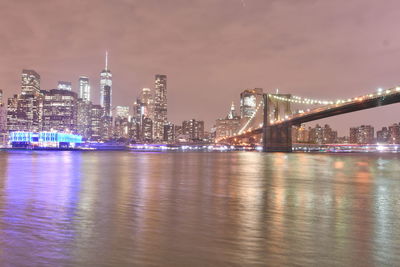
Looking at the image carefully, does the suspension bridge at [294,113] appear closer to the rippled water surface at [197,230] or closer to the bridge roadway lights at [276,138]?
the bridge roadway lights at [276,138]

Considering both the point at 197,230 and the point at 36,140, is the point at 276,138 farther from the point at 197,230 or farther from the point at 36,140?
the point at 36,140

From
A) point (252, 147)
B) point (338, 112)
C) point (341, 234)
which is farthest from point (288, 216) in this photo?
point (252, 147)

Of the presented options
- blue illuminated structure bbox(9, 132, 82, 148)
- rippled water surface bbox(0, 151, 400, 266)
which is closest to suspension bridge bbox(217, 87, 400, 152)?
rippled water surface bbox(0, 151, 400, 266)

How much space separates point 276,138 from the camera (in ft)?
328

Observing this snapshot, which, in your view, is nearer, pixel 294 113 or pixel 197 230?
pixel 197 230

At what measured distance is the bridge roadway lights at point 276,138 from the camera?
98875 mm

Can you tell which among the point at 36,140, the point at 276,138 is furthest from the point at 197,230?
the point at 36,140

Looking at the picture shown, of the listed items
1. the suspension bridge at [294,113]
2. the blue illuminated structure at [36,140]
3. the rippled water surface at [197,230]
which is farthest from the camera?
the blue illuminated structure at [36,140]

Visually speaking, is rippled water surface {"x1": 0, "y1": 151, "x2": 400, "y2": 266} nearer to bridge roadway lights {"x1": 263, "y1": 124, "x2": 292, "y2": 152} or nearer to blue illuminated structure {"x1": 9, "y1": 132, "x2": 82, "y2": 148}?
bridge roadway lights {"x1": 263, "y1": 124, "x2": 292, "y2": 152}

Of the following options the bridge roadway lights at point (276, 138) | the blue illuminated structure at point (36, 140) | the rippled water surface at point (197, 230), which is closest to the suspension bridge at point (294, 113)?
the bridge roadway lights at point (276, 138)

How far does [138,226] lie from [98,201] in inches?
222

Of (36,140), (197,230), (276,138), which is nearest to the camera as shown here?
(197,230)

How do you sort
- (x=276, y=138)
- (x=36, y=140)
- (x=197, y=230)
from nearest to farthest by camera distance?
1. (x=197, y=230)
2. (x=276, y=138)
3. (x=36, y=140)

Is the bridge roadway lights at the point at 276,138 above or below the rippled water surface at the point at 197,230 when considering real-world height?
above
